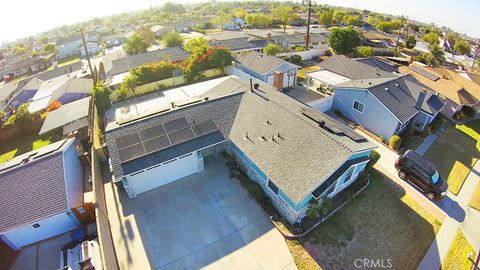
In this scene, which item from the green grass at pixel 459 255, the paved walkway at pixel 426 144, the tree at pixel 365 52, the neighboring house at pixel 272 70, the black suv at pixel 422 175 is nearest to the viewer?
the green grass at pixel 459 255

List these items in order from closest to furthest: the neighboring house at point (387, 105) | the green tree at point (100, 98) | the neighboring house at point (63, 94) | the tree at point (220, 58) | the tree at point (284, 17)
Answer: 1. the neighboring house at point (387, 105)
2. the green tree at point (100, 98)
3. the neighboring house at point (63, 94)
4. the tree at point (220, 58)
5. the tree at point (284, 17)

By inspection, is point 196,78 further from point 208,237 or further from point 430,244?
point 430,244

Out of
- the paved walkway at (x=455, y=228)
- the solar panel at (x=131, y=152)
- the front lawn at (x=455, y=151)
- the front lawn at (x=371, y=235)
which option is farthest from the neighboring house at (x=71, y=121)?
the front lawn at (x=455, y=151)

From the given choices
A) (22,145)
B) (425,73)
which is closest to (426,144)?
(425,73)

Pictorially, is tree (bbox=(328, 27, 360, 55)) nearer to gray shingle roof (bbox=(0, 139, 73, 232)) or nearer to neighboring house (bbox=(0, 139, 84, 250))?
neighboring house (bbox=(0, 139, 84, 250))

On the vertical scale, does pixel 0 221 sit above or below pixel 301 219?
above

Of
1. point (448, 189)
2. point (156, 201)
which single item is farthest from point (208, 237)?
point (448, 189)

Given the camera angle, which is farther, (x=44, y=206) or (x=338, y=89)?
(x=338, y=89)

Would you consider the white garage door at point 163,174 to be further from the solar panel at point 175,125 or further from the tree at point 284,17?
the tree at point 284,17
